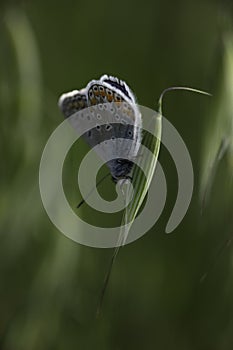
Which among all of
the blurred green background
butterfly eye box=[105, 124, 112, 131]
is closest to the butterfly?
butterfly eye box=[105, 124, 112, 131]

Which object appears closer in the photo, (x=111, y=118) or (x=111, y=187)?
(x=111, y=118)

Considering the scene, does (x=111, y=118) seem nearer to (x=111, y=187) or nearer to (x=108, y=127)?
(x=108, y=127)

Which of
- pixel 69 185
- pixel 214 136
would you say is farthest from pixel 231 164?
pixel 69 185

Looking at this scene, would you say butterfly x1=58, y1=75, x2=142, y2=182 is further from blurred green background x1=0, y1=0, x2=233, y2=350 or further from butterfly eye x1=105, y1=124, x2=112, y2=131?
blurred green background x1=0, y1=0, x2=233, y2=350

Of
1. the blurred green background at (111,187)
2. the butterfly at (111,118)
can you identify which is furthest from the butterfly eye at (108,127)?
the blurred green background at (111,187)

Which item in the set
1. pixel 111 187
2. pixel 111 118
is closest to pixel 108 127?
pixel 111 118

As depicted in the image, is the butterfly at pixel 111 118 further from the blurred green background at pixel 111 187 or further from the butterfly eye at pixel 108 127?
the blurred green background at pixel 111 187

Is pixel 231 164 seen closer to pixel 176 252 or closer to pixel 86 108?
pixel 86 108
